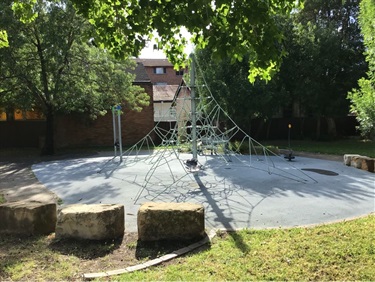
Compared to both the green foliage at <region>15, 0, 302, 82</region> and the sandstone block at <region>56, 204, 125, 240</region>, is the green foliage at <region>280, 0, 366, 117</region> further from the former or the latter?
the sandstone block at <region>56, 204, 125, 240</region>

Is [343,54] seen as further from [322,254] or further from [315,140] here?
[322,254]

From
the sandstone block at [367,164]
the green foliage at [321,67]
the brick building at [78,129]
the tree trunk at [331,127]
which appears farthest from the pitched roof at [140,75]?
the sandstone block at [367,164]

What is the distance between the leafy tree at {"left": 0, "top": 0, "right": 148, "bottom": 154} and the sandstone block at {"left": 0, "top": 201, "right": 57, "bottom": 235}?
1168 cm

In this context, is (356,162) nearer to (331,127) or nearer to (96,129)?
(331,127)

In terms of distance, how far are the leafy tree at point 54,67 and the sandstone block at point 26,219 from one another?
11.7 meters

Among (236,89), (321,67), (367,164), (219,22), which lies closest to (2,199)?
(219,22)

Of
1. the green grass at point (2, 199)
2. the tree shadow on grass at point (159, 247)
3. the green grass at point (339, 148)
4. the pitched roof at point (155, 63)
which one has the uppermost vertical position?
the pitched roof at point (155, 63)

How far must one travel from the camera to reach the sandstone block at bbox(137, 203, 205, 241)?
4.82m

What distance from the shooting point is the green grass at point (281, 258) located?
12.1 ft

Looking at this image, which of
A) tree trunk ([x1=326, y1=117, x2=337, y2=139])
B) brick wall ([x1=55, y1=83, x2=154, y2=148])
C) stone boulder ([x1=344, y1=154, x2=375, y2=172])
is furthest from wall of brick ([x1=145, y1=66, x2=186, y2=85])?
stone boulder ([x1=344, y1=154, x2=375, y2=172])

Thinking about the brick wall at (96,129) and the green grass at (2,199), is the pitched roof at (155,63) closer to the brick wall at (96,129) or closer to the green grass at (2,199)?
the brick wall at (96,129)

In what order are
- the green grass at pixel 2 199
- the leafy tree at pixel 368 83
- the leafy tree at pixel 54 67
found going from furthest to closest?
the leafy tree at pixel 54 67 < the leafy tree at pixel 368 83 < the green grass at pixel 2 199

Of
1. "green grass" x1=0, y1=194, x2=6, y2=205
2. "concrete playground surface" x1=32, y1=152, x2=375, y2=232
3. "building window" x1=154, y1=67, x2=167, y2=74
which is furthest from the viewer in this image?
"building window" x1=154, y1=67, x2=167, y2=74

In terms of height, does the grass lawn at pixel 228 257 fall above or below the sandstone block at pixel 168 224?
below
